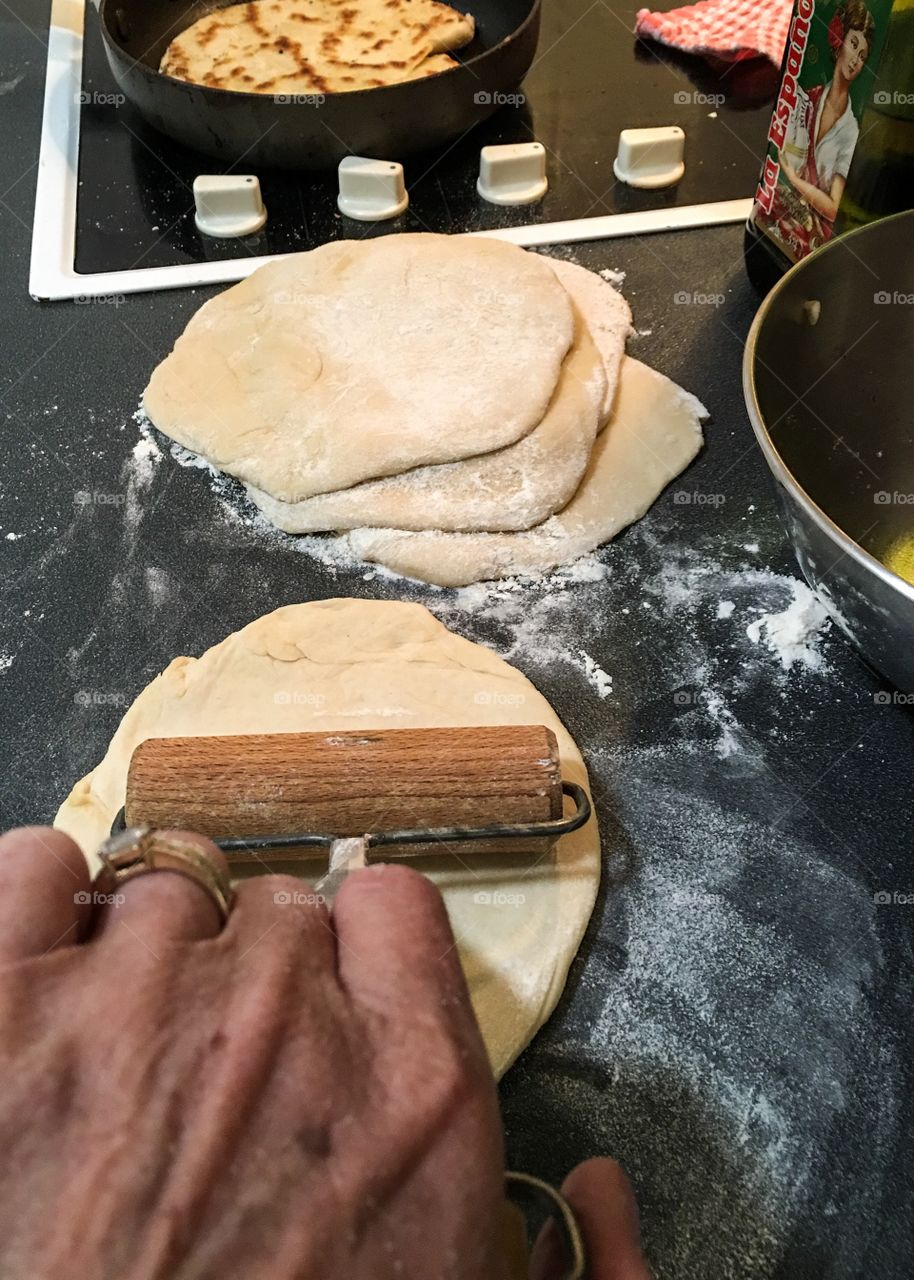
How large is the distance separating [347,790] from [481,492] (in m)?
A: 0.54

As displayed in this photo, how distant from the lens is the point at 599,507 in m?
1.34

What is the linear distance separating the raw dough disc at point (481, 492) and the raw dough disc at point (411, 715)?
151 mm

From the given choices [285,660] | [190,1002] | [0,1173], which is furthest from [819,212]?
[0,1173]

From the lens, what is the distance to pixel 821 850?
1.06 meters

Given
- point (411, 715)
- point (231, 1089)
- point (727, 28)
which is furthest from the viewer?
point (727, 28)

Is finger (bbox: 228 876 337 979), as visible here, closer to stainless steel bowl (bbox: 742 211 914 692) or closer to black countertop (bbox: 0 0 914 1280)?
black countertop (bbox: 0 0 914 1280)

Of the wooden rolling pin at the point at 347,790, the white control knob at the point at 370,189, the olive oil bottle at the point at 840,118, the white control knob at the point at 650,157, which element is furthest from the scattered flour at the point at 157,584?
the white control knob at the point at 650,157

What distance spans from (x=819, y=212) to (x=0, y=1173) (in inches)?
58.0

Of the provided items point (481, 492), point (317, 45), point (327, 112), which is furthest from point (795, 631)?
point (317, 45)

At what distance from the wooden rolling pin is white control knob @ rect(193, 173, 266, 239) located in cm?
125

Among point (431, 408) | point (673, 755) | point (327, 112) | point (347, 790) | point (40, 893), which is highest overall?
point (327, 112)

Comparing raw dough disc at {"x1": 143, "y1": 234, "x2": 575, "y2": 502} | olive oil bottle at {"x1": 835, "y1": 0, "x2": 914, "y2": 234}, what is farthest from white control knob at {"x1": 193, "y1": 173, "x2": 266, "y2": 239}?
olive oil bottle at {"x1": 835, "y1": 0, "x2": 914, "y2": 234}

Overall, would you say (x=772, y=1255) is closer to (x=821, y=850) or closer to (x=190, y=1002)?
(x=821, y=850)

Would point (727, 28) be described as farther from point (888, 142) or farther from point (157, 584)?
point (157, 584)
